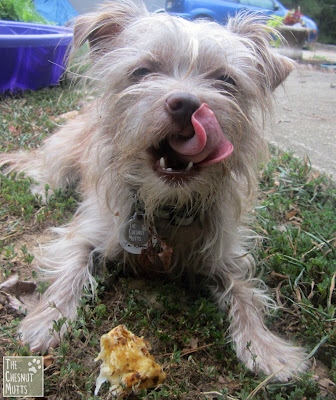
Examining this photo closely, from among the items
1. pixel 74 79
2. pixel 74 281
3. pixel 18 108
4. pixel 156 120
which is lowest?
pixel 18 108

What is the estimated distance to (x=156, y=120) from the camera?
198 cm

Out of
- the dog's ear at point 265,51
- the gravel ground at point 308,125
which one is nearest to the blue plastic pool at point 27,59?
the gravel ground at point 308,125

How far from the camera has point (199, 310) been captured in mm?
2330

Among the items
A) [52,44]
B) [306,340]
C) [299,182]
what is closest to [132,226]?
[306,340]

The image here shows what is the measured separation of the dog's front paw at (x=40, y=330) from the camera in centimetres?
209

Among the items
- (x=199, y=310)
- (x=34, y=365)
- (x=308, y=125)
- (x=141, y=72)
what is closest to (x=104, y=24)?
(x=141, y=72)

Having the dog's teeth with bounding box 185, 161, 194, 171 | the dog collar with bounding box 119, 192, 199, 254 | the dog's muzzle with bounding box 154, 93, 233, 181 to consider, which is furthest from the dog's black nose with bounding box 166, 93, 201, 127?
the dog collar with bounding box 119, 192, 199, 254

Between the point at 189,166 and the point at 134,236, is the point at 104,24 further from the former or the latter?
the point at 134,236

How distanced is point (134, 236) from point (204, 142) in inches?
33.2

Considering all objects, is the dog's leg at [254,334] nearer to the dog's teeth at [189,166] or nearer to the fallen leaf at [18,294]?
the dog's teeth at [189,166]

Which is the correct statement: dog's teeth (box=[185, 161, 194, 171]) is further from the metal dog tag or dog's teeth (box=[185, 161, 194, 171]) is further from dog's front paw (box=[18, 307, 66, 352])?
dog's front paw (box=[18, 307, 66, 352])

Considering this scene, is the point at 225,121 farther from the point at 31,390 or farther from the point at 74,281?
the point at 31,390

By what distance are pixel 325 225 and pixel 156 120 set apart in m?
1.91

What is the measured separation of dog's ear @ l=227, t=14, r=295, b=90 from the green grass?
119cm
